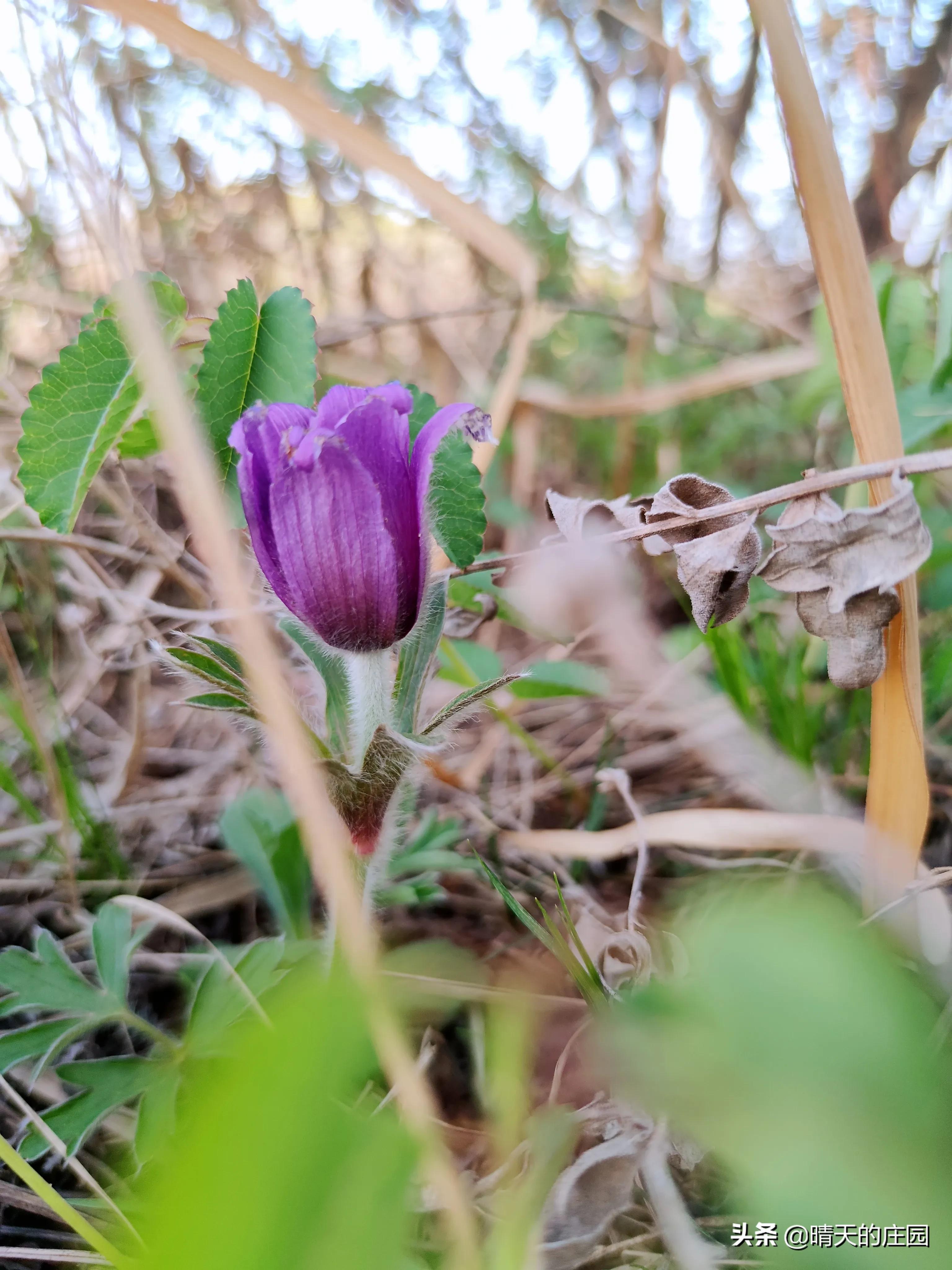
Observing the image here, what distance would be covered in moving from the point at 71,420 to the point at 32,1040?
603 millimetres

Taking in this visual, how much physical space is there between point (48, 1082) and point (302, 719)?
57cm

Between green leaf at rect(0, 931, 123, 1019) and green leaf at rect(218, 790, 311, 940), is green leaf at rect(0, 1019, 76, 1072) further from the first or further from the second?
green leaf at rect(218, 790, 311, 940)

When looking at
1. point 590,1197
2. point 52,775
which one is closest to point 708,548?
point 590,1197

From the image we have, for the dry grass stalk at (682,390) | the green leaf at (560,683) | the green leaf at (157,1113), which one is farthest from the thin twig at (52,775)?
the dry grass stalk at (682,390)

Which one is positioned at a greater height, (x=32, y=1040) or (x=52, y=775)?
(x=52, y=775)

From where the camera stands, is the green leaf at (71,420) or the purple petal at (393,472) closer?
the purple petal at (393,472)

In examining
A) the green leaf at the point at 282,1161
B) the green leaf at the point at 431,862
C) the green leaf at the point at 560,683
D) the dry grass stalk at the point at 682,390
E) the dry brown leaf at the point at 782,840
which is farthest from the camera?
the dry grass stalk at the point at 682,390

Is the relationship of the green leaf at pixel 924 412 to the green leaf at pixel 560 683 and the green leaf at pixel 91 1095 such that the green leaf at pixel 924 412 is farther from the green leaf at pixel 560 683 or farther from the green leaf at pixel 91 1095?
the green leaf at pixel 91 1095

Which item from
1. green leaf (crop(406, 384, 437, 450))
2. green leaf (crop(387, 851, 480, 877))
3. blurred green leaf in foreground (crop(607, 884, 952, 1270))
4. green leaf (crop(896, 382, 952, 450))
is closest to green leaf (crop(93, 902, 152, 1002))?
green leaf (crop(387, 851, 480, 877))

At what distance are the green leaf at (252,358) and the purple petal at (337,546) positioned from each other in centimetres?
19

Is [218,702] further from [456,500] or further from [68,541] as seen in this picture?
[68,541]

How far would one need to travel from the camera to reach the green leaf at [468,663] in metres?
1.18

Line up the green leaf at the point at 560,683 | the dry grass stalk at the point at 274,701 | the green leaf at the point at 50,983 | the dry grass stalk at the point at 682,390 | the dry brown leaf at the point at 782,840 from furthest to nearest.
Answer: the dry grass stalk at the point at 682,390 < the green leaf at the point at 560,683 < the green leaf at the point at 50,983 < the dry brown leaf at the point at 782,840 < the dry grass stalk at the point at 274,701

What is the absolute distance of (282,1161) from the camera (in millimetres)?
292
